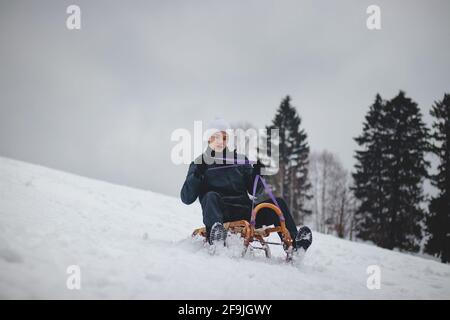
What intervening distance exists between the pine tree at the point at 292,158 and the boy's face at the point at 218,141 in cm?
2161

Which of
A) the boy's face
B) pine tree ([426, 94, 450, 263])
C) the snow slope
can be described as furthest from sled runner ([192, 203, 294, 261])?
pine tree ([426, 94, 450, 263])

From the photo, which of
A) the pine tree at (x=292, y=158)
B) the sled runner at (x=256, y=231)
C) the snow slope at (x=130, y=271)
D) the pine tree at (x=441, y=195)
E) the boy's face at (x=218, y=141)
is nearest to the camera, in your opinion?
the snow slope at (x=130, y=271)

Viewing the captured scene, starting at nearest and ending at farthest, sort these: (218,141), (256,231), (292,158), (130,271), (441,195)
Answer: (130,271), (256,231), (218,141), (441,195), (292,158)

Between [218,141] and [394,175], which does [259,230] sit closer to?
[218,141]

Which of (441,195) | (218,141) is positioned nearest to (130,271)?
(218,141)

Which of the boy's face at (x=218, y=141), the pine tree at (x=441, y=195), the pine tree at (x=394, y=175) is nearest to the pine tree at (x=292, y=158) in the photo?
the pine tree at (x=394, y=175)

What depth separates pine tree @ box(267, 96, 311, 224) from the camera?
87.2 feet

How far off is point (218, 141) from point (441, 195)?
20.4 m

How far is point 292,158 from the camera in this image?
27.2m

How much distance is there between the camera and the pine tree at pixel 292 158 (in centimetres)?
2659

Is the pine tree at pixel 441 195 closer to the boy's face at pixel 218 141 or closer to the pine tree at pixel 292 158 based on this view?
the pine tree at pixel 292 158

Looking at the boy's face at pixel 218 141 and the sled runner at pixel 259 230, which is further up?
the boy's face at pixel 218 141

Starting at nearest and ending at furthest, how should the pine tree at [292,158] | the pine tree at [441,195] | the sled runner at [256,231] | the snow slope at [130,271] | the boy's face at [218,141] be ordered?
the snow slope at [130,271] → the sled runner at [256,231] → the boy's face at [218,141] → the pine tree at [441,195] → the pine tree at [292,158]

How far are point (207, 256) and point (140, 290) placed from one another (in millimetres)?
1457
